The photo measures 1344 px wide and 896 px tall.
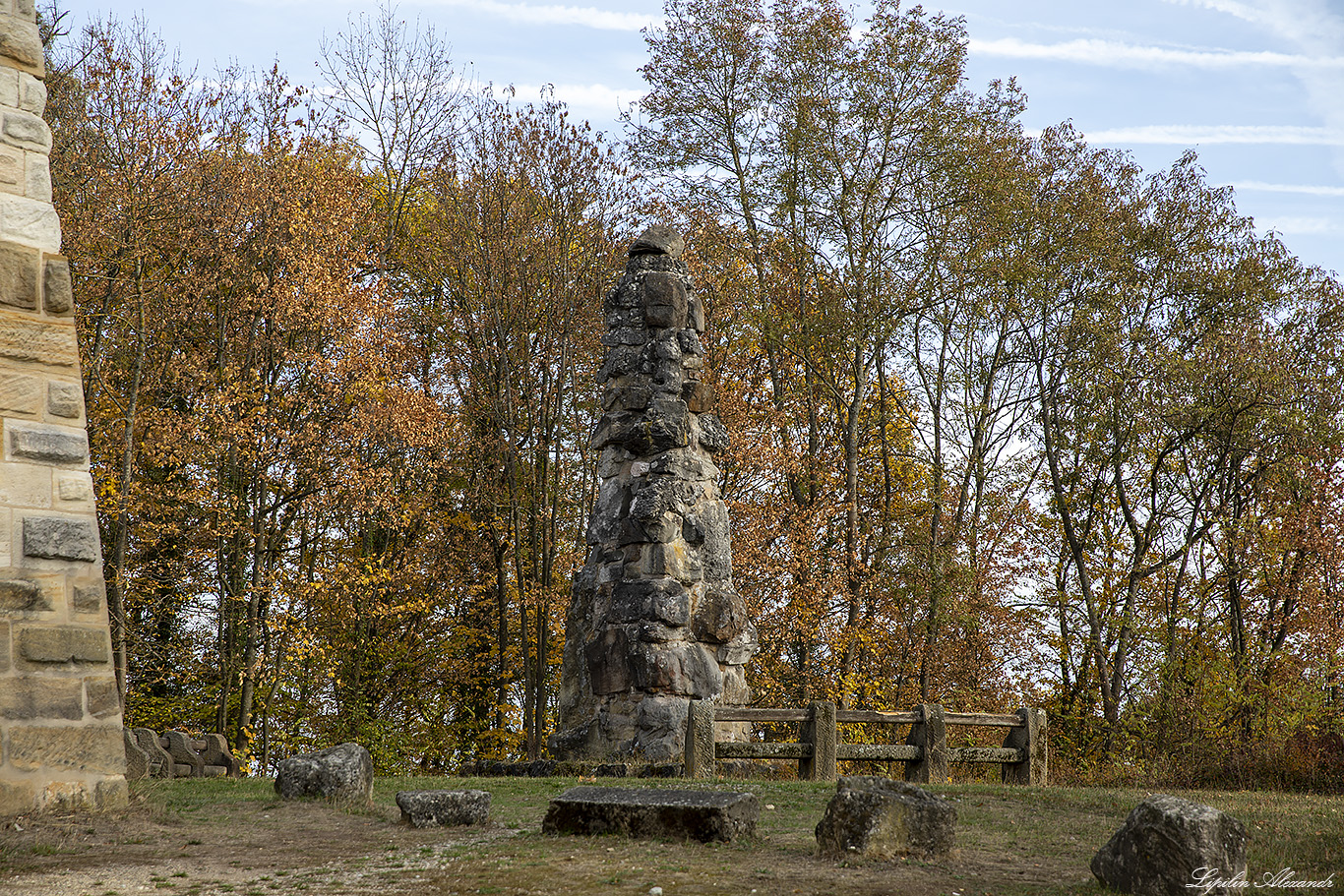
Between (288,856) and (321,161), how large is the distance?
18.0 m

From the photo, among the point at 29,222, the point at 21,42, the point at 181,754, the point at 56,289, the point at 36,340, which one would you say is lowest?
the point at 181,754

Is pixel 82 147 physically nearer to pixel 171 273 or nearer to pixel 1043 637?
pixel 171 273

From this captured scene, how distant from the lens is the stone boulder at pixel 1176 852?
19.9 feet

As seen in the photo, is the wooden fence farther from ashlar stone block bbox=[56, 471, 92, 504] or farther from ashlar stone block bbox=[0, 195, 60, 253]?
ashlar stone block bbox=[0, 195, 60, 253]

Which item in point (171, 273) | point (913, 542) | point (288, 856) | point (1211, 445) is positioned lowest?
point (288, 856)

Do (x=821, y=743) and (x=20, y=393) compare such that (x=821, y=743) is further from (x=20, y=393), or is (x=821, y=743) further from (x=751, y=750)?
(x=20, y=393)

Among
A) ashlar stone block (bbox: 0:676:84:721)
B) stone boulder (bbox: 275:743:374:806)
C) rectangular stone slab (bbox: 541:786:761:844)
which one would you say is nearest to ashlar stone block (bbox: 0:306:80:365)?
ashlar stone block (bbox: 0:676:84:721)

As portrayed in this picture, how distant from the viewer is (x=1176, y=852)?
6.12 meters

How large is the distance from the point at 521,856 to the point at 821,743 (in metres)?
6.24

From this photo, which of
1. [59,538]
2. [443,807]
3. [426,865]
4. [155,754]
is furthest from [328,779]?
[155,754]

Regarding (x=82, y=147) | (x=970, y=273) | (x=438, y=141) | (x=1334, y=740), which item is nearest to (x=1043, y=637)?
(x=970, y=273)

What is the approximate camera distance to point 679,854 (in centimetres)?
709

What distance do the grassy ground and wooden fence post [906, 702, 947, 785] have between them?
3114 millimetres

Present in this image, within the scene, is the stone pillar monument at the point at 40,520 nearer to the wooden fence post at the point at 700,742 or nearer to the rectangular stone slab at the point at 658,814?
the rectangular stone slab at the point at 658,814
